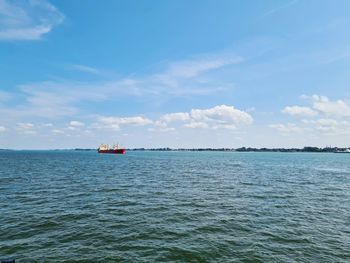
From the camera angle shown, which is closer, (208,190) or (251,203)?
(251,203)

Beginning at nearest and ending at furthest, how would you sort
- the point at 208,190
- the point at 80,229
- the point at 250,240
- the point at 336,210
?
the point at 250,240, the point at 80,229, the point at 336,210, the point at 208,190

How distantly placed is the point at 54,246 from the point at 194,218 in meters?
12.9

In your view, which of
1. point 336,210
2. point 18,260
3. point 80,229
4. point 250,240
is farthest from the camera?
point 336,210

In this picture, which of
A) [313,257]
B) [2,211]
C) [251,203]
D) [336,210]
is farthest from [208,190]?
[2,211]

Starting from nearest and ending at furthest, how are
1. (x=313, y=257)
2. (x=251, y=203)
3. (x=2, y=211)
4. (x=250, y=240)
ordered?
(x=313, y=257), (x=250, y=240), (x=2, y=211), (x=251, y=203)

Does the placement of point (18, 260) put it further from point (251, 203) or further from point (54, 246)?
point (251, 203)

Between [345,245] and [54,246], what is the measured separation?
21178 mm

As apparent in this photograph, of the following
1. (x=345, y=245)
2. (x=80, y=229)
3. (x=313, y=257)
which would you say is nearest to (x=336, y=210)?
(x=345, y=245)

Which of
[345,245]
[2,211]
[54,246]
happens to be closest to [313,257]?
[345,245]

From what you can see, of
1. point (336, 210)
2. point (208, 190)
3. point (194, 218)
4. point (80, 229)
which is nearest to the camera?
point (80, 229)

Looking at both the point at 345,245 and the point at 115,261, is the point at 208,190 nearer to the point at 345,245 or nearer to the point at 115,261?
the point at 345,245

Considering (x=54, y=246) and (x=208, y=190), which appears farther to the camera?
(x=208, y=190)

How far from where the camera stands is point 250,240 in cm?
1938

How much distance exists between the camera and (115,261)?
1560 centimetres
